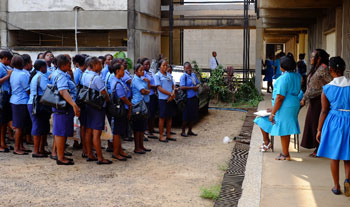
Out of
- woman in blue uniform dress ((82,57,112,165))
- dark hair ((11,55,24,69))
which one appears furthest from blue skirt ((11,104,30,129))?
woman in blue uniform dress ((82,57,112,165))

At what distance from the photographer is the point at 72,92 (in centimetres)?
791

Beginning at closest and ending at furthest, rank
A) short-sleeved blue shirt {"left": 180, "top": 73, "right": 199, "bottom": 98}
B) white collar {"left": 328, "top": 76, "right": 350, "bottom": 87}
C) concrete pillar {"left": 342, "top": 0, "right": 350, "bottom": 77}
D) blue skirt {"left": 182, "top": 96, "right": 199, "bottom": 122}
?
white collar {"left": 328, "top": 76, "right": 350, "bottom": 87} < short-sleeved blue shirt {"left": 180, "top": 73, "right": 199, "bottom": 98} < blue skirt {"left": 182, "top": 96, "right": 199, "bottom": 122} < concrete pillar {"left": 342, "top": 0, "right": 350, "bottom": 77}

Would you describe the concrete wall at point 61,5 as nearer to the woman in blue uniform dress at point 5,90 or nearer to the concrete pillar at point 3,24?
the concrete pillar at point 3,24

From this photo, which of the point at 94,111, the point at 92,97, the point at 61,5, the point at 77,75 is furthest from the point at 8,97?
the point at 61,5

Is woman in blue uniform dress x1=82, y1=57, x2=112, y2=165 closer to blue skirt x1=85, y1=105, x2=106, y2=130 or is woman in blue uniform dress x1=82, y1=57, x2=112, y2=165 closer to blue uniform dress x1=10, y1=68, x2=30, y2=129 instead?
blue skirt x1=85, y1=105, x2=106, y2=130

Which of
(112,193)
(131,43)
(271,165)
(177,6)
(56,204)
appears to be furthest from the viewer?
(177,6)

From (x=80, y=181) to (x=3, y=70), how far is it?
305cm

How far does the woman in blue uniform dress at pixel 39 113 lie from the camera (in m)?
8.20

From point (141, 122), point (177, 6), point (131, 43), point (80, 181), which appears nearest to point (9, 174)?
point (80, 181)

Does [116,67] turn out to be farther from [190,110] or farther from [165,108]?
[190,110]

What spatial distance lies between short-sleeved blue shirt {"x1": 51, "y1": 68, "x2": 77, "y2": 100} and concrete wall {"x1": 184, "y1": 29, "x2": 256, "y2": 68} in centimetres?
2513

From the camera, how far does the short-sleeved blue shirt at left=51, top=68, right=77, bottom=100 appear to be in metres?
7.67

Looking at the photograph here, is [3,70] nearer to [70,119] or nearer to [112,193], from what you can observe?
[70,119]

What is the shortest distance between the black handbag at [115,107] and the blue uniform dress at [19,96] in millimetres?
1661
